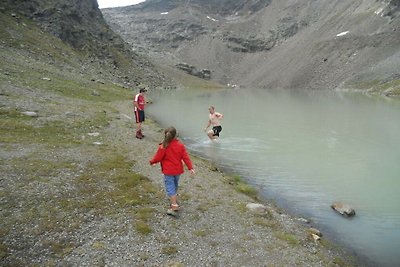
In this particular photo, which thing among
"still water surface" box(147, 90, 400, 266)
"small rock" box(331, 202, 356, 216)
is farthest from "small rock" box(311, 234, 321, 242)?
"small rock" box(331, 202, 356, 216)

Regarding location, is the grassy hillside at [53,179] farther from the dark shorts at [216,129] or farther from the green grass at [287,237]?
the dark shorts at [216,129]

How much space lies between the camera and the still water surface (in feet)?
43.4

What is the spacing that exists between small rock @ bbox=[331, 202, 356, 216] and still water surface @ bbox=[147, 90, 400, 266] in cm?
32

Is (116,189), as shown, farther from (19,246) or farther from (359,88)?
(359,88)

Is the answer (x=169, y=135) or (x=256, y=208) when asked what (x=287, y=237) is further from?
(x=169, y=135)

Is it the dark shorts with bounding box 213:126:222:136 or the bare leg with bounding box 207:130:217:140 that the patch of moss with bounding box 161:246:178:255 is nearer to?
the dark shorts with bounding box 213:126:222:136

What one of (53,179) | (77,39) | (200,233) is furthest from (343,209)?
(77,39)

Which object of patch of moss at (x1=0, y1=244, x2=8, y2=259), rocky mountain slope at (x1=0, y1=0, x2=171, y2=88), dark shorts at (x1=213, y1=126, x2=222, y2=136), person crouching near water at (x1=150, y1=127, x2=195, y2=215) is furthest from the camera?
rocky mountain slope at (x1=0, y1=0, x2=171, y2=88)

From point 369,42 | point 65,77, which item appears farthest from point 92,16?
point 369,42

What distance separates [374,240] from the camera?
1238 centimetres

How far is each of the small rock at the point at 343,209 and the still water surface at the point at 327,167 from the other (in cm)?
32

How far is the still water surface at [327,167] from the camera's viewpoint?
520 inches

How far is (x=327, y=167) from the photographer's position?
21031 millimetres

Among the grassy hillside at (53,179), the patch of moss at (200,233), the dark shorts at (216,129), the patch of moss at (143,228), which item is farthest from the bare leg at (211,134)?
the patch of moss at (143,228)
